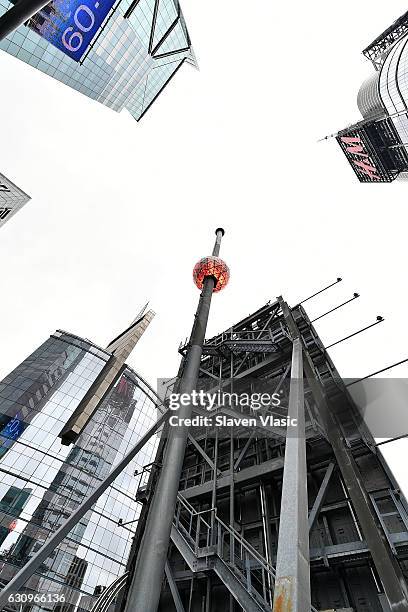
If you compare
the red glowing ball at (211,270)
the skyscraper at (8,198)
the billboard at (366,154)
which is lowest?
the red glowing ball at (211,270)

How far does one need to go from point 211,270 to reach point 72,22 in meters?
37.2

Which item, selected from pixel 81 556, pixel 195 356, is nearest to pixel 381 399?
pixel 195 356

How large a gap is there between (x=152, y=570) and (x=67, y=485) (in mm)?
60470

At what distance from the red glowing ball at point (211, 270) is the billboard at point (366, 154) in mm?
90701

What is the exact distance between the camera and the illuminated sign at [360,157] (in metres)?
88.2

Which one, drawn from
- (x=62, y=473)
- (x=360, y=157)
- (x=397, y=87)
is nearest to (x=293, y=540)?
(x=62, y=473)

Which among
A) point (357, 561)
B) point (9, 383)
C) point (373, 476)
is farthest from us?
point (9, 383)

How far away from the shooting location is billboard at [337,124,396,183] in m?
83.0

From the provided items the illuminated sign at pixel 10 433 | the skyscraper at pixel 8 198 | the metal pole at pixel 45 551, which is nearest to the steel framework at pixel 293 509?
the metal pole at pixel 45 551

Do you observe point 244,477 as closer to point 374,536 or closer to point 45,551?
point 374,536

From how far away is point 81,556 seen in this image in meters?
49.1

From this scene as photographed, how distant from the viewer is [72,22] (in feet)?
104

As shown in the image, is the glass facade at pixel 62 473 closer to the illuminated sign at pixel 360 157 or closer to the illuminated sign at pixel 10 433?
the illuminated sign at pixel 10 433

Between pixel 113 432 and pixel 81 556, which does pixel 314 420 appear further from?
pixel 113 432
